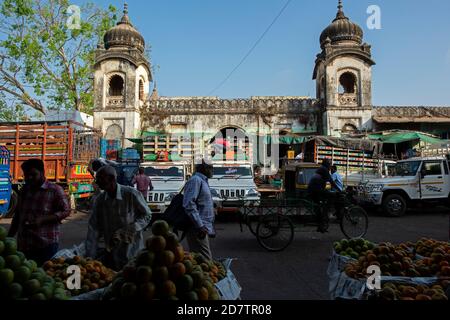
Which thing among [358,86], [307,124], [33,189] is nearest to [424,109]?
[358,86]

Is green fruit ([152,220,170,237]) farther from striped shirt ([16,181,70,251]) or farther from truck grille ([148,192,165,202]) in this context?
truck grille ([148,192,165,202])

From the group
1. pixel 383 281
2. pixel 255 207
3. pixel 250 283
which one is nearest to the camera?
pixel 383 281

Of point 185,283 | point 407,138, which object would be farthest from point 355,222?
point 407,138

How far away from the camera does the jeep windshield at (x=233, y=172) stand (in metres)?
11.4

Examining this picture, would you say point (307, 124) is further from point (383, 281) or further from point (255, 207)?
point (383, 281)

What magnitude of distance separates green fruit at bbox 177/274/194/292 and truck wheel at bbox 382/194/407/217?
11.1 m

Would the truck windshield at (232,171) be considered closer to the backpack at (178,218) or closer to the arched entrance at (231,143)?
the arched entrance at (231,143)

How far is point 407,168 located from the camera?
1211 cm

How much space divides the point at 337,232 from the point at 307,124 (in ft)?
41.0

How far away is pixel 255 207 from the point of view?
275 inches

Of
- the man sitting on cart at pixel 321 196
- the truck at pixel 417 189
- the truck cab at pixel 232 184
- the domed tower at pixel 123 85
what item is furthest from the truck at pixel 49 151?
the truck at pixel 417 189

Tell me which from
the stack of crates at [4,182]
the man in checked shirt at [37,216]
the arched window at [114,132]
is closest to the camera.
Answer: the man in checked shirt at [37,216]

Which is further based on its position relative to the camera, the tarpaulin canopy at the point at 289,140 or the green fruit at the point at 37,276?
the tarpaulin canopy at the point at 289,140

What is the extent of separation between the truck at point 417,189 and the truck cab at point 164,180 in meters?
6.98
